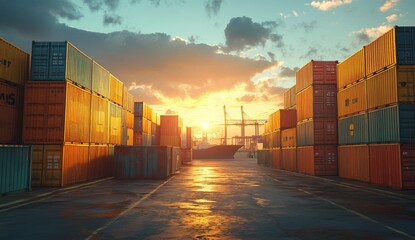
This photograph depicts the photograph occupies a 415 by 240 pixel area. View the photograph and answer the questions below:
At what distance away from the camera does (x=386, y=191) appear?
64.4 feet

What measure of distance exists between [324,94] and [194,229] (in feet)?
84.8

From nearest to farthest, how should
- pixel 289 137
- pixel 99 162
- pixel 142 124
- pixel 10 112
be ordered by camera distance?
pixel 10 112, pixel 99 162, pixel 289 137, pixel 142 124

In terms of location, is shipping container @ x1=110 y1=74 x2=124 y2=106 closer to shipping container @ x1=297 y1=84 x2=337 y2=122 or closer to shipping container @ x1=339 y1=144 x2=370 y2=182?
shipping container @ x1=297 y1=84 x2=337 y2=122

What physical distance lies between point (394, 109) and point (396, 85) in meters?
1.45

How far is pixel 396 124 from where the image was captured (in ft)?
68.4

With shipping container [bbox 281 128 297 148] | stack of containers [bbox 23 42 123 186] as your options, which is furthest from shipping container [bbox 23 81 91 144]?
shipping container [bbox 281 128 297 148]

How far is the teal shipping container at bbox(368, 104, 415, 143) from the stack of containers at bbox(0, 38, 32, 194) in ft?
69.7

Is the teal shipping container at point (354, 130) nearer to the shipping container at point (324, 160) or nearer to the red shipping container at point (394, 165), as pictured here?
the red shipping container at point (394, 165)

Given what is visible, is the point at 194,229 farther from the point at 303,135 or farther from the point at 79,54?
the point at 303,135

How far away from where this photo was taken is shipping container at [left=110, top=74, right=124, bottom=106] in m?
30.5

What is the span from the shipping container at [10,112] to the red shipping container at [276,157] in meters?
32.1

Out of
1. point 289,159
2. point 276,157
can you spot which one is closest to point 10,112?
point 289,159

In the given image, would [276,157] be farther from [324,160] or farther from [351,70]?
[351,70]

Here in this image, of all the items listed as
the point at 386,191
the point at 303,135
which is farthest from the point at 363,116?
the point at 303,135
